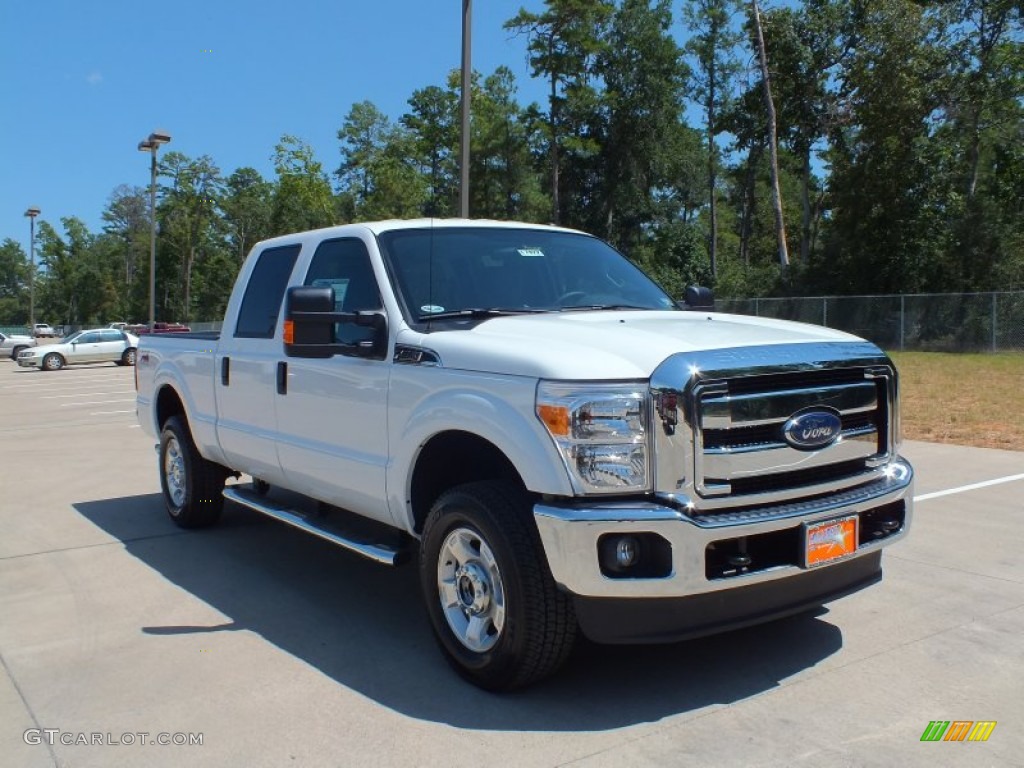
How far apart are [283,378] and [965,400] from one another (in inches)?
554

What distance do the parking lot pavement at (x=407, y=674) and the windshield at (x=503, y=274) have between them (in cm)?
179

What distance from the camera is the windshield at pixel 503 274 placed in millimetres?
4879

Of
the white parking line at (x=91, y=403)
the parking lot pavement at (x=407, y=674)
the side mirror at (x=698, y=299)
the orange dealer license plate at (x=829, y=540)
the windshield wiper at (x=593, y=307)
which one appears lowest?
the white parking line at (x=91, y=403)

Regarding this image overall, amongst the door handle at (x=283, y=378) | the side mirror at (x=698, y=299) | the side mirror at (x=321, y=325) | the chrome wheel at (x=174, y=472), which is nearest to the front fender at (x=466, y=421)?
the side mirror at (x=321, y=325)

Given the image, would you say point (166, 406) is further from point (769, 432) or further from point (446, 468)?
point (769, 432)

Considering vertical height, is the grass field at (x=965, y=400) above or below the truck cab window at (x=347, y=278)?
below

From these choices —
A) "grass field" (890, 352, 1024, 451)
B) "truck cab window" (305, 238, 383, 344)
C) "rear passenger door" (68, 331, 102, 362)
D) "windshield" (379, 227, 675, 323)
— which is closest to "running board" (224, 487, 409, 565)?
"truck cab window" (305, 238, 383, 344)

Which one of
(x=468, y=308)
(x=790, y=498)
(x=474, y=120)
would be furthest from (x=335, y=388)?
(x=474, y=120)

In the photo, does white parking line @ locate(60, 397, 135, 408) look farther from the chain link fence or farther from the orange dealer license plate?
the chain link fence

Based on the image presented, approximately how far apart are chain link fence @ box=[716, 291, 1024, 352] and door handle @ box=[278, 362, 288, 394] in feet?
Answer: 90.3

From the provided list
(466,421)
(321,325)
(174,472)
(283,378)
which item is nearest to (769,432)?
(466,421)

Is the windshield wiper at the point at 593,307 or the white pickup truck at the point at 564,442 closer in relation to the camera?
the white pickup truck at the point at 564,442

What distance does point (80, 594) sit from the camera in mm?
5684

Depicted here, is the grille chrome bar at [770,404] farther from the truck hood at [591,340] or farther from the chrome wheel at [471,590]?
the chrome wheel at [471,590]
